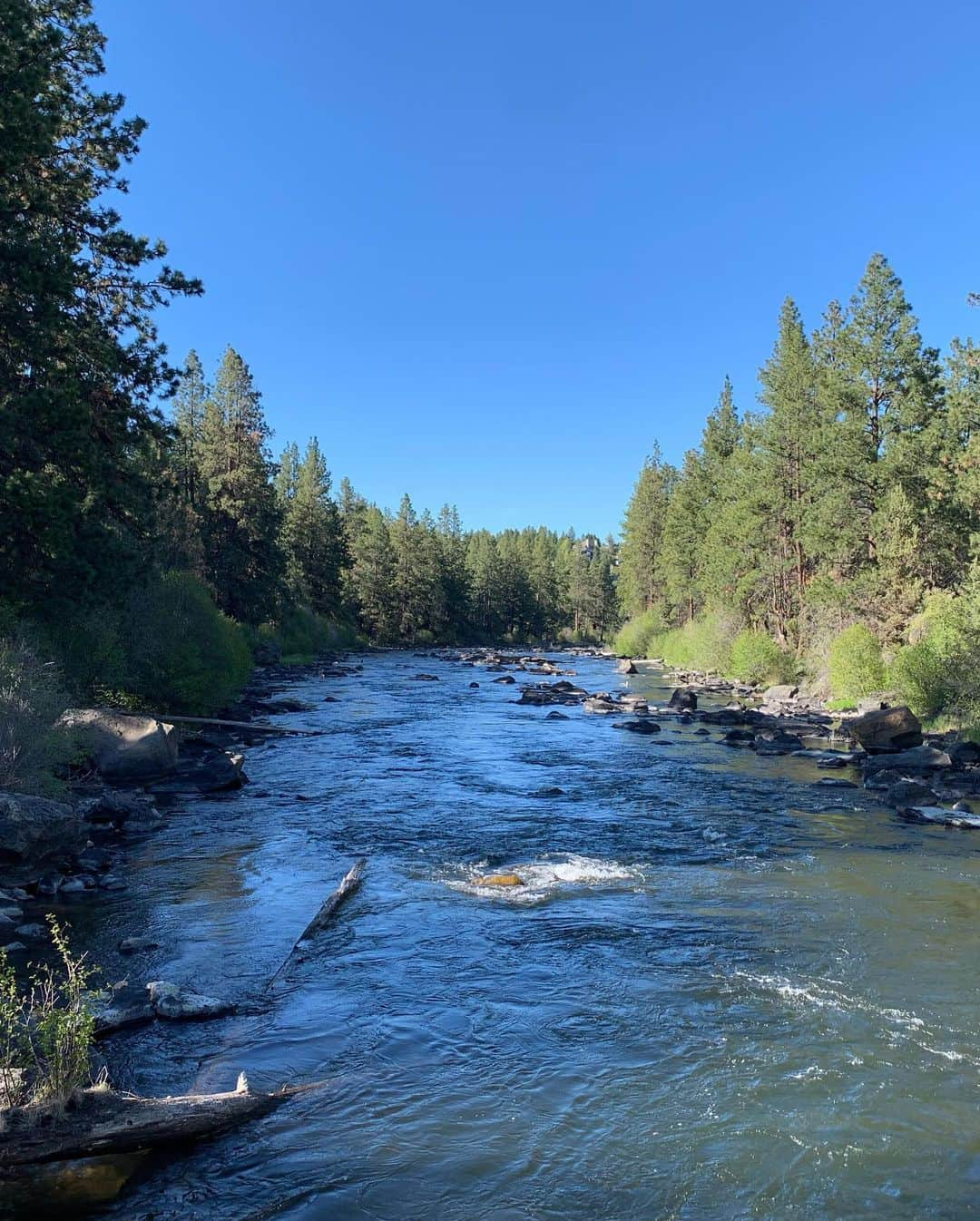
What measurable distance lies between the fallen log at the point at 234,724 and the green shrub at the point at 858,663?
20.2 meters

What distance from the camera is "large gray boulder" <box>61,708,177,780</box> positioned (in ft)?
58.3

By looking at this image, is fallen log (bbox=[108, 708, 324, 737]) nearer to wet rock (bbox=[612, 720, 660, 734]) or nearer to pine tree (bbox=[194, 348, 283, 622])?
wet rock (bbox=[612, 720, 660, 734])

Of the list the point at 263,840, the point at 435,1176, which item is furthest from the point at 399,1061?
the point at 263,840

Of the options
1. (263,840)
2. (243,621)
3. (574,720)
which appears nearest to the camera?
(263,840)

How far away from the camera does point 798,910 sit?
10.9 m

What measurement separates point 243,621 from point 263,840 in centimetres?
3926

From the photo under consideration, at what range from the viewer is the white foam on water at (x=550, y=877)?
11820 millimetres

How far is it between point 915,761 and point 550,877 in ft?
42.9

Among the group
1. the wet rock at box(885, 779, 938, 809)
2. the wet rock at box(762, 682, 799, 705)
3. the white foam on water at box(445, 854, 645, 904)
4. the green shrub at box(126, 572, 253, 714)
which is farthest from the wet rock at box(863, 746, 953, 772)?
the green shrub at box(126, 572, 253, 714)

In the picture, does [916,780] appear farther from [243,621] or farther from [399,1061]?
[243,621]

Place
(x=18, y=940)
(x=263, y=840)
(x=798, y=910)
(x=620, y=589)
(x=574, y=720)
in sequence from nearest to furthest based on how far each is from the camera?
(x=18, y=940) < (x=798, y=910) < (x=263, y=840) < (x=574, y=720) < (x=620, y=589)

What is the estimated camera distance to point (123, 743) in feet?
59.7

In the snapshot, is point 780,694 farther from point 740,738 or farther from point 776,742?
point 776,742

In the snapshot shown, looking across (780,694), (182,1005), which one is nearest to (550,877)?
(182,1005)
